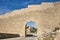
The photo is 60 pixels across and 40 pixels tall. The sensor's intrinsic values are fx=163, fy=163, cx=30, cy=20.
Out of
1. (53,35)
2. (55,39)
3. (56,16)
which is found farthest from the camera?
(56,16)

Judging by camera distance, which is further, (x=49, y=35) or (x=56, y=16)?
(x=56, y=16)

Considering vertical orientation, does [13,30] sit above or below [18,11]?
below

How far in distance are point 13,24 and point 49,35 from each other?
14.4m

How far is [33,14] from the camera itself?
19234mm

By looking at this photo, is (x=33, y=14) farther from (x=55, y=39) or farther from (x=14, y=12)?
(x=55, y=39)

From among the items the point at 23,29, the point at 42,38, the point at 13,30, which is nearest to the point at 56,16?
the point at 23,29

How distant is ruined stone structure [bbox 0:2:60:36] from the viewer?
711 inches

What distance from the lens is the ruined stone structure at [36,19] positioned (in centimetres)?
1806

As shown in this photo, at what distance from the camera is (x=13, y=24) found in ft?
64.8

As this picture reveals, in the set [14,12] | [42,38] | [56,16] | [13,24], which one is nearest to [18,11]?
[14,12]

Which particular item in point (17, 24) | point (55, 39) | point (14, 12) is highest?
point (14, 12)

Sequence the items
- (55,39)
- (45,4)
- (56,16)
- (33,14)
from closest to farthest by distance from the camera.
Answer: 1. (55,39)
2. (56,16)
3. (33,14)
4. (45,4)

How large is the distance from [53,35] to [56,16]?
12587 millimetres

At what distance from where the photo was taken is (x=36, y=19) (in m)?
19.1
